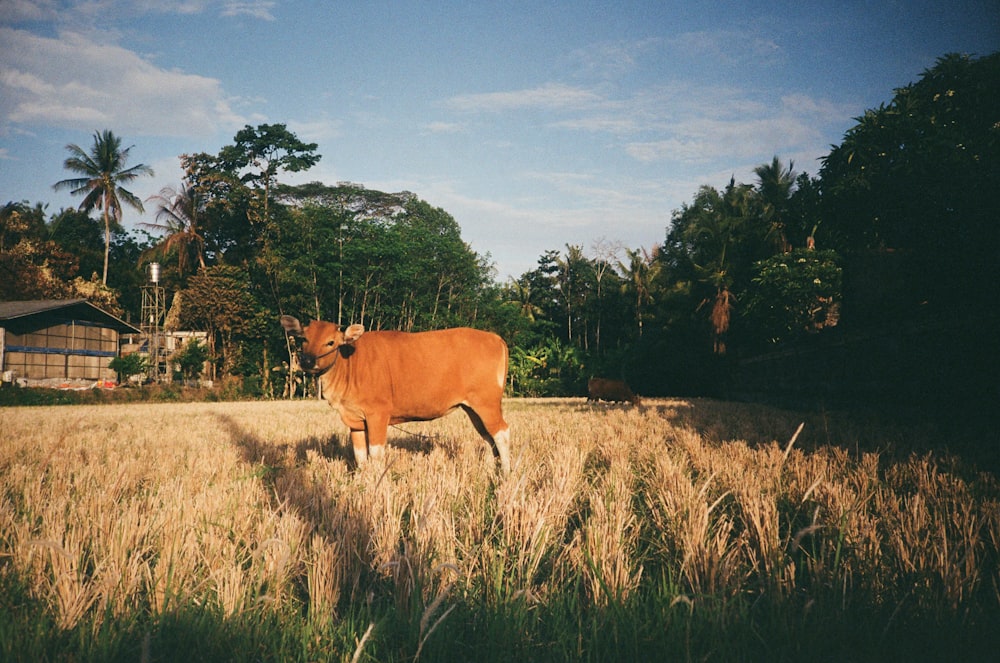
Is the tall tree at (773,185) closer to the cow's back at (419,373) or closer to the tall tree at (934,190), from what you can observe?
the tall tree at (934,190)

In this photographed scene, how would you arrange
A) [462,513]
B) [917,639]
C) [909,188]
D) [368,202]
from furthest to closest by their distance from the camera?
[368,202] < [909,188] < [462,513] < [917,639]

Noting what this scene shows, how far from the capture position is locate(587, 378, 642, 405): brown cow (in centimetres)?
1948

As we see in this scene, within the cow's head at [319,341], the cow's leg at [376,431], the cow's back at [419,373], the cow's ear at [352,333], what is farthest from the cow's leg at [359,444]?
the cow's ear at [352,333]

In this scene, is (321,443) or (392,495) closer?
(392,495)

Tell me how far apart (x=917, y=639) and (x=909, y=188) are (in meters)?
8.48

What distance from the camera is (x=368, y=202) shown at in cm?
5375

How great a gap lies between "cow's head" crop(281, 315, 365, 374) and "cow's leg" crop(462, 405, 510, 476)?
4.58 ft

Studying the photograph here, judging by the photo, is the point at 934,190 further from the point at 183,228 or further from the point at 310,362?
the point at 183,228

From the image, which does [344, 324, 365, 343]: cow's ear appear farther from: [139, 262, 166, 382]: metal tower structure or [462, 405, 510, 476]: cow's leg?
[139, 262, 166, 382]: metal tower structure

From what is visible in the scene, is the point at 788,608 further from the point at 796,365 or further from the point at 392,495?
the point at 796,365

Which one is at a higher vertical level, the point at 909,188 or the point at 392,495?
the point at 909,188

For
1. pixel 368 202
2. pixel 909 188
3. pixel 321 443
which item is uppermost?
pixel 368 202

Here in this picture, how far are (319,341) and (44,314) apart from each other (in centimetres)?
3294

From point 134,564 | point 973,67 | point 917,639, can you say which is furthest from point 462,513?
point 973,67
